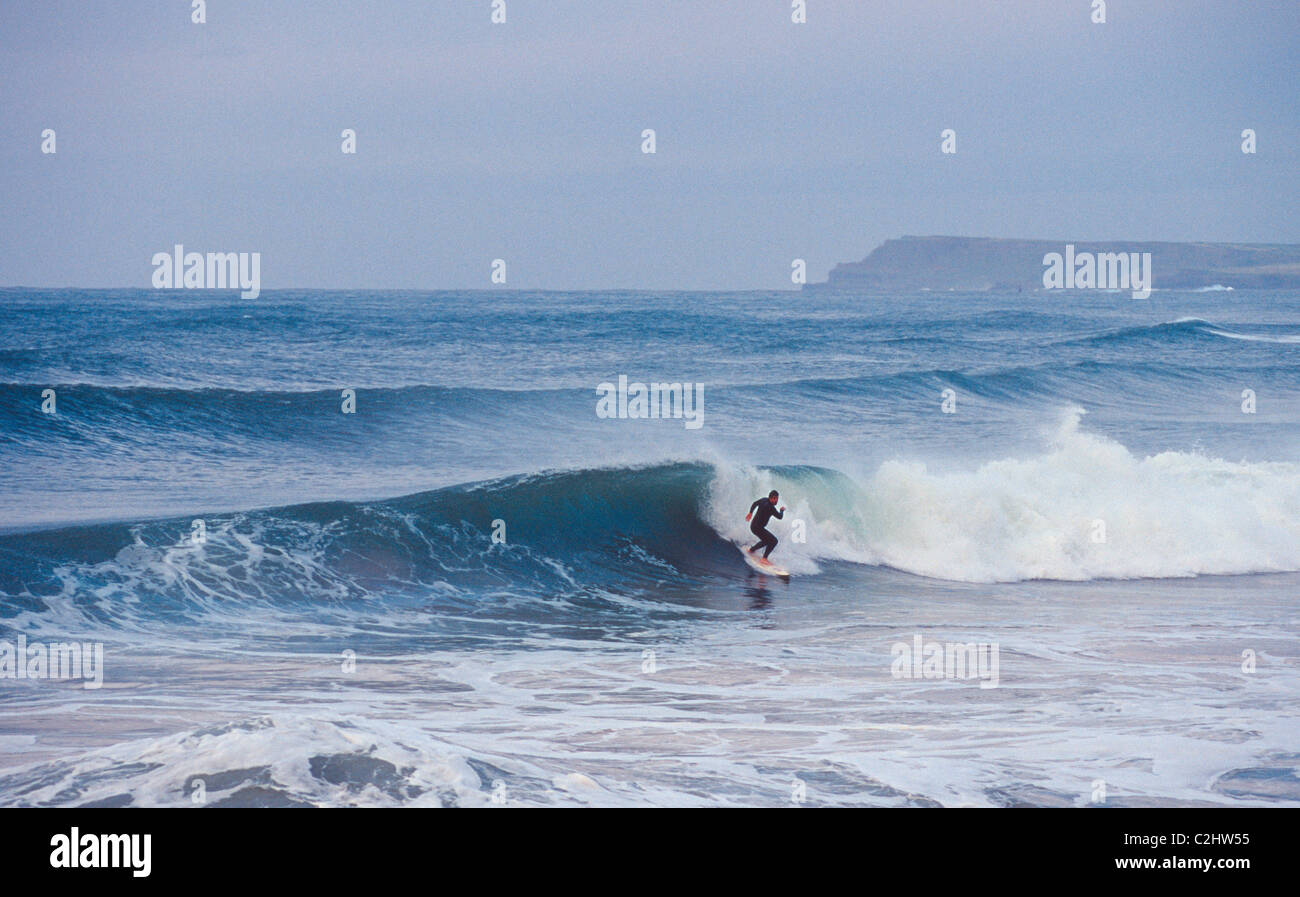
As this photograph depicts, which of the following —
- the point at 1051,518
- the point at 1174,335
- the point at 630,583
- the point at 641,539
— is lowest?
the point at 630,583

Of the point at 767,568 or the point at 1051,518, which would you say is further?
the point at 1051,518

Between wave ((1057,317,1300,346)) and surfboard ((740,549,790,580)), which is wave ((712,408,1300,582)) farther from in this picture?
wave ((1057,317,1300,346))

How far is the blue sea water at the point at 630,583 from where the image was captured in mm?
6574

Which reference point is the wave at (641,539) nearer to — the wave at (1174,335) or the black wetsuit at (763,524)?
the black wetsuit at (763,524)

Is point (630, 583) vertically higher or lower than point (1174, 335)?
lower

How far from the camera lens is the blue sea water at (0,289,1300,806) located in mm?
6574

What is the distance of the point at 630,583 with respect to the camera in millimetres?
13922

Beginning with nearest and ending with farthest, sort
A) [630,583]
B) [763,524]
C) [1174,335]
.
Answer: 1. [630,583]
2. [763,524]
3. [1174,335]

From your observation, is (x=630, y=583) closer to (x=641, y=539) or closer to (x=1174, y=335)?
(x=641, y=539)

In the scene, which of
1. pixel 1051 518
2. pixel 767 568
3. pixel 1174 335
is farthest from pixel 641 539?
pixel 1174 335

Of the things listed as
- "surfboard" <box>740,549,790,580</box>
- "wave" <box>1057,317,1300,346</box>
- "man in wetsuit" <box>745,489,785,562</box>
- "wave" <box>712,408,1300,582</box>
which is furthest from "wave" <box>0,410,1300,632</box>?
"wave" <box>1057,317,1300,346</box>

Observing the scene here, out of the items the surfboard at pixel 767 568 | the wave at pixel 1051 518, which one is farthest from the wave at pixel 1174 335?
the surfboard at pixel 767 568
